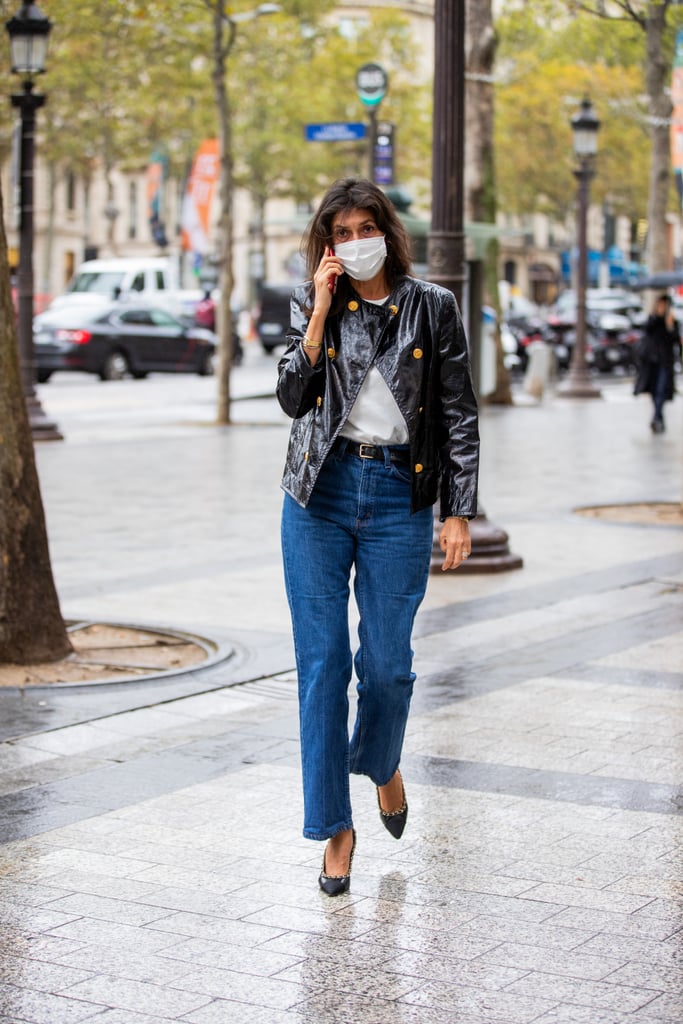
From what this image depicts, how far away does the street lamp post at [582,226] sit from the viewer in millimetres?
28375

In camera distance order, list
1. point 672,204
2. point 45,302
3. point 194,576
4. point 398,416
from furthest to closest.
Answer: point 45,302 < point 672,204 < point 194,576 < point 398,416

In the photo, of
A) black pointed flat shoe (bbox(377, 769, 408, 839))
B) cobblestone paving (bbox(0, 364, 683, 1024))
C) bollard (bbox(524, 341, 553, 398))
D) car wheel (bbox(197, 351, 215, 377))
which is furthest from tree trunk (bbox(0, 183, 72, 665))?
car wheel (bbox(197, 351, 215, 377))

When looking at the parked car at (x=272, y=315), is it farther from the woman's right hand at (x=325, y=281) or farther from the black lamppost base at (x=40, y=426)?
the woman's right hand at (x=325, y=281)

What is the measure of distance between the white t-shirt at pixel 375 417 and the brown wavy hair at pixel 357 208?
0.79 feet

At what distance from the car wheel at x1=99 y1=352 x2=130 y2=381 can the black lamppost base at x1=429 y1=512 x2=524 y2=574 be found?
24.6 metres

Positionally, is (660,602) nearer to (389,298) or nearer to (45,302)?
(389,298)

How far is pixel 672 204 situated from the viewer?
138ft

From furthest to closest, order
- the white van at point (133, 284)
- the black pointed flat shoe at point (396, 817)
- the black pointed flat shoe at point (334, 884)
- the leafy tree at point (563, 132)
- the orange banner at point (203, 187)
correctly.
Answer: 1. the white van at point (133, 284)
2. the orange banner at point (203, 187)
3. the leafy tree at point (563, 132)
4. the black pointed flat shoe at point (396, 817)
5. the black pointed flat shoe at point (334, 884)

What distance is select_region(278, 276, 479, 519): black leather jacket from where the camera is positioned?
15.4 feet

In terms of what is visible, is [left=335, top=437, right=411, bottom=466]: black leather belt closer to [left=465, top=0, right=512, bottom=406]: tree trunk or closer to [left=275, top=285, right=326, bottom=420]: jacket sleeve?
[left=275, top=285, right=326, bottom=420]: jacket sleeve

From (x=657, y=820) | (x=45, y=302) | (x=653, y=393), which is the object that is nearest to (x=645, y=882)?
(x=657, y=820)

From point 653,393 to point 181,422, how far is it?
6.16m

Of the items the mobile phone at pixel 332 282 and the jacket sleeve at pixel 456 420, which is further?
the jacket sleeve at pixel 456 420

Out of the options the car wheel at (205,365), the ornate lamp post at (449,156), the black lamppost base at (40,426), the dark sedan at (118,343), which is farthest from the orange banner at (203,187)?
the ornate lamp post at (449,156)
